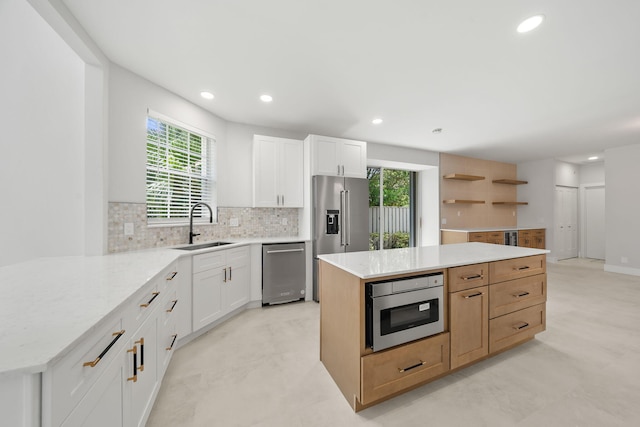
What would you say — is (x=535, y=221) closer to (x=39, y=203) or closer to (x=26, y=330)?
(x=26, y=330)

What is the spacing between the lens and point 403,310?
1.60m

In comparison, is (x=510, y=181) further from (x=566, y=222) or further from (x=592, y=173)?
(x=592, y=173)

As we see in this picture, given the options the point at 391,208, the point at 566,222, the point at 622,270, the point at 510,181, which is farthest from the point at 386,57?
the point at 566,222

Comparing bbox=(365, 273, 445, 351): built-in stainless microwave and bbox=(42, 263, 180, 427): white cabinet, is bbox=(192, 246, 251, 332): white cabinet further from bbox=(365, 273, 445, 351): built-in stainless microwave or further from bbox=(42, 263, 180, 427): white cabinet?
bbox=(365, 273, 445, 351): built-in stainless microwave

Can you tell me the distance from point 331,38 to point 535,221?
7514 millimetres

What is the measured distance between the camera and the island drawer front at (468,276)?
1762mm

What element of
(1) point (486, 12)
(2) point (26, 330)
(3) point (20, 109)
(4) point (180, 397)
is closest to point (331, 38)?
(1) point (486, 12)

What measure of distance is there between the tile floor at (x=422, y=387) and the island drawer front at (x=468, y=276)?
706 mm

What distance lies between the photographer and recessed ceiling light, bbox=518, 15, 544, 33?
5.64 feet

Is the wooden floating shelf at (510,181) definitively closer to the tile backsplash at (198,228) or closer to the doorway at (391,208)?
the doorway at (391,208)

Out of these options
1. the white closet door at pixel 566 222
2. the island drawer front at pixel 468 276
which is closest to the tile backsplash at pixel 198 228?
the island drawer front at pixel 468 276

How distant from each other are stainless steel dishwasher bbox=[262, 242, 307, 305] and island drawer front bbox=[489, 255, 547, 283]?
7.42 feet

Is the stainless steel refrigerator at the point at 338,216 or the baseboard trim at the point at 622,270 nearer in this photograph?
the stainless steel refrigerator at the point at 338,216

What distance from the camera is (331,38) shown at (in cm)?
193
